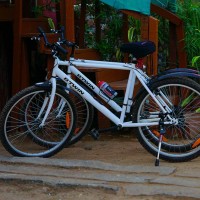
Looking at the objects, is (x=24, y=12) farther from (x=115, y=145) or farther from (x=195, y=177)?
(x=195, y=177)

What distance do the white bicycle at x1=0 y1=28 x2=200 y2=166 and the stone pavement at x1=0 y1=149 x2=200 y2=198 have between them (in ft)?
1.06

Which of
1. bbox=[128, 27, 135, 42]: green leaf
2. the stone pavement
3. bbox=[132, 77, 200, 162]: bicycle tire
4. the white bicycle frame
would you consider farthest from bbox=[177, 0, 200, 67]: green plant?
the stone pavement

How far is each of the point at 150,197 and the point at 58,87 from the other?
5.78 feet

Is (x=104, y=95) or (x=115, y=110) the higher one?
(x=104, y=95)

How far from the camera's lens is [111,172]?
170 inches

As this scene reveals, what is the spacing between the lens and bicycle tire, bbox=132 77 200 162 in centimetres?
472

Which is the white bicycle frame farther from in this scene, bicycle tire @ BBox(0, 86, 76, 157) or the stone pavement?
the stone pavement

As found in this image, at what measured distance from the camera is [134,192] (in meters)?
3.80

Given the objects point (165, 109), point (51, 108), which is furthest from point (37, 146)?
point (165, 109)

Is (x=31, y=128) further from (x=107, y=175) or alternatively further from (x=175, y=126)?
(x=175, y=126)

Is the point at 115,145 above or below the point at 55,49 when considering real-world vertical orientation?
below

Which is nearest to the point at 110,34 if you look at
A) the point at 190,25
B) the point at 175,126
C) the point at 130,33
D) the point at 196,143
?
the point at 130,33

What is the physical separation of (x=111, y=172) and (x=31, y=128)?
1.25m

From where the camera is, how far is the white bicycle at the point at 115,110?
189 inches
